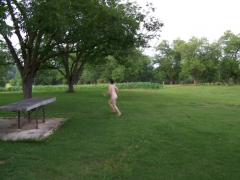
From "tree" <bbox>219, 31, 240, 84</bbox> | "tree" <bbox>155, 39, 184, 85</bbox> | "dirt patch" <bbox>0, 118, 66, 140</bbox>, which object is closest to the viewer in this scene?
"dirt patch" <bbox>0, 118, 66, 140</bbox>

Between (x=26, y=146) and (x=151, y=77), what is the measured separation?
67995mm

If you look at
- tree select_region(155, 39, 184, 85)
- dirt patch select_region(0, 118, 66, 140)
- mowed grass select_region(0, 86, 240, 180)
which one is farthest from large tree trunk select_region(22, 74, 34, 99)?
tree select_region(155, 39, 184, 85)

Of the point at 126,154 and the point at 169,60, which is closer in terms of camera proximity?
the point at 126,154

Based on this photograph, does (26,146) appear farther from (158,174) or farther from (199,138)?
(199,138)

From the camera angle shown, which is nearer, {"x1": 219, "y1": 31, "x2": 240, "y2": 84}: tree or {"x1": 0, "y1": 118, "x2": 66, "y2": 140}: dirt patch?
{"x1": 0, "y1": 118, "x2": 66, "y2": 140}: dirt patch

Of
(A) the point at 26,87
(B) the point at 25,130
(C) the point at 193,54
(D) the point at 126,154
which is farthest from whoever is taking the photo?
(C) the point at 193,54

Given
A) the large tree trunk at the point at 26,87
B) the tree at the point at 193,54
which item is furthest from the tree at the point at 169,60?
the large tree trunk at the point at 26,87

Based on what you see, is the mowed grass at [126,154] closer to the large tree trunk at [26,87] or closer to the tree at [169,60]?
the large tree trunk at [26,87]

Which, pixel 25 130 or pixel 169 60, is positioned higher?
pixel 169 60

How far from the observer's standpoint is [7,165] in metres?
4.19

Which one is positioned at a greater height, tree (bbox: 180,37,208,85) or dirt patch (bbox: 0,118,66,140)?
tree (bbox: 180,37,208,85)

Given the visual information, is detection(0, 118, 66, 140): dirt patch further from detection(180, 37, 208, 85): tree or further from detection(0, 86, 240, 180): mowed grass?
detection(180, 37, 208, 85): tree

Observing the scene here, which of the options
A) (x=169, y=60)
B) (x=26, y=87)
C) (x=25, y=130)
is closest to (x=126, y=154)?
(x=25, y=130)

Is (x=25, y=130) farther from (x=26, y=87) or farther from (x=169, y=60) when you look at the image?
(x=169, y=60)
